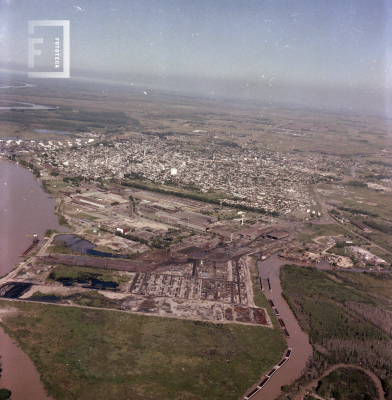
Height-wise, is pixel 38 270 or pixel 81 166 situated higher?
pixel 81 166

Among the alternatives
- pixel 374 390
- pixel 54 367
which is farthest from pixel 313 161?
pixel 54 367

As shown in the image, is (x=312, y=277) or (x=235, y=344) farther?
(x=312, y=277)

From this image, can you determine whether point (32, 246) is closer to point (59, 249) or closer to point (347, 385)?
point (59, 249)

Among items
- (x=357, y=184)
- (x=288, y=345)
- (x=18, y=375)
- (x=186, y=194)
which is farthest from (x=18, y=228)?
(x=357, y=184)

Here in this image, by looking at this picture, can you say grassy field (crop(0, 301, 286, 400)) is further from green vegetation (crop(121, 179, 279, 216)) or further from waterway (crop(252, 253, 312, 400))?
green vegetation (crop(121, 179, 279, 216))

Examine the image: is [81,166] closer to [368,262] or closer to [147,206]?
[147,206]

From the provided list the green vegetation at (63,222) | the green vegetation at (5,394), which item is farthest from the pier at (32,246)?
the green vegetation at (5,394)
